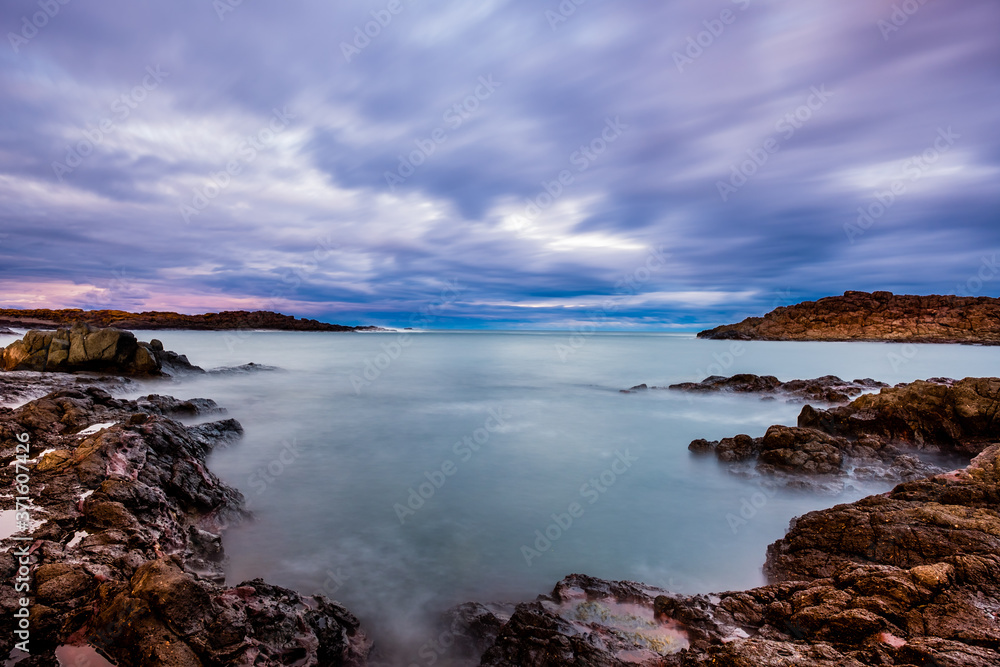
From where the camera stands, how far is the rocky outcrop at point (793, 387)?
17312mm

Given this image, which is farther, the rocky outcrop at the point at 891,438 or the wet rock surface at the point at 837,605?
the rocky outcrop at the point at 891,438

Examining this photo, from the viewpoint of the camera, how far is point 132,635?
10.00 feet

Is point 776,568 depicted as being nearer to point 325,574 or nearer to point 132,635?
point 325,574

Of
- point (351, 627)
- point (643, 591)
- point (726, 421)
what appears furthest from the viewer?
point (726, 421)

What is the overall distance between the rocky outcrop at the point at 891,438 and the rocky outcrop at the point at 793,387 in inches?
259

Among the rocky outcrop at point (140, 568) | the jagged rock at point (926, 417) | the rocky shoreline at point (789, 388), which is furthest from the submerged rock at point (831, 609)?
the rocky shoreline at point (789, 388)

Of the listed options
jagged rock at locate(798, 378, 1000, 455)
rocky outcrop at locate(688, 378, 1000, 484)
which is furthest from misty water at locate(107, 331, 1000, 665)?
jagged rock at locate(798, 378, 1000, 455)

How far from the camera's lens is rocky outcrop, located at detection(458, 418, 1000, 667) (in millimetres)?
3172

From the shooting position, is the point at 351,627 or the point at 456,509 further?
the point at 456,509

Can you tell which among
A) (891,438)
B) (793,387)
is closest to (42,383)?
(891,438)

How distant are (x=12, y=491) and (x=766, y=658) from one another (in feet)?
22.6

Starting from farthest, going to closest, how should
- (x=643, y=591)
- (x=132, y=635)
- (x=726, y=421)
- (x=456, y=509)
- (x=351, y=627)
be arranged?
(x=726, y=421) → (x=456, y=509) → (x=643, y=591) → (x=351, y=627) → (x=132, y=635)

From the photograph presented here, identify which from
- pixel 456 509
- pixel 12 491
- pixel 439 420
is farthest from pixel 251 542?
pixel 439 420

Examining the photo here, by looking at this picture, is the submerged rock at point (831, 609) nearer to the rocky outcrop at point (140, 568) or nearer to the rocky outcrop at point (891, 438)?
the rocky outcrop at point (140, 568)
